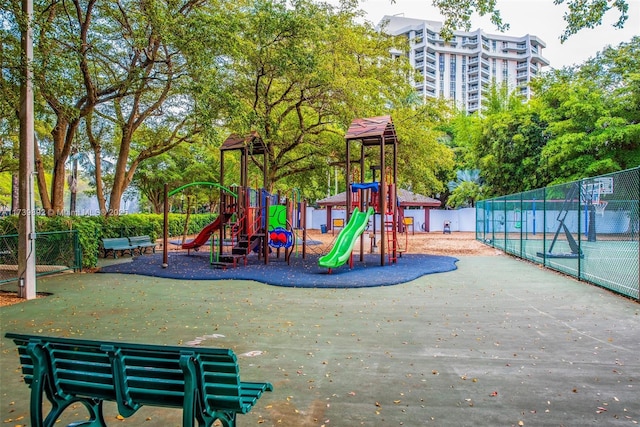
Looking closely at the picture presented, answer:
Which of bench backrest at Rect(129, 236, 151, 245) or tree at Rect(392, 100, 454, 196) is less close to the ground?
tree at Rect(392, 100, 454, 196)

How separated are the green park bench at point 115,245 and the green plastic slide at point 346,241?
26.8 ft

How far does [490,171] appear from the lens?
105ft

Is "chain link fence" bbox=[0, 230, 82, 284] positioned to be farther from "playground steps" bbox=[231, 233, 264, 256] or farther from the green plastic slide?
the green plastic slide

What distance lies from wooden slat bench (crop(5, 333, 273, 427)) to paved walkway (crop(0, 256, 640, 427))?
819 mm

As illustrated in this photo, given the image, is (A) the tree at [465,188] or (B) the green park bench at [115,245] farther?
(A) the tree at [465,188]

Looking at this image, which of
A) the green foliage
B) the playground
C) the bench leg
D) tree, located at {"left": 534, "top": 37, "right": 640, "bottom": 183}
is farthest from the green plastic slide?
tree, located at {"left": 534, "top": 37, "right": 640, "bottom": 183}

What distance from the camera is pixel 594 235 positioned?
14852 mm

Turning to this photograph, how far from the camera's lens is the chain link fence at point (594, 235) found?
927 centimetres

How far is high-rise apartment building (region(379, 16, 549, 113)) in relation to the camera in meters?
112

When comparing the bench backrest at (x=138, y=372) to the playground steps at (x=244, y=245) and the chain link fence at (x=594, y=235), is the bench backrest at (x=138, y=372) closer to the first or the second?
the chain link fence at (x=594, y=235)

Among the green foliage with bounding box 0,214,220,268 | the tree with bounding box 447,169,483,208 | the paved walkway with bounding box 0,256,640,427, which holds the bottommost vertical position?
the paved walkway with bounding box 0,256,640,427

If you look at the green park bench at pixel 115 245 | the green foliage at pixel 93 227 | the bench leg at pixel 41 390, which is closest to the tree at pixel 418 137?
the green foliage at pixel 93 227

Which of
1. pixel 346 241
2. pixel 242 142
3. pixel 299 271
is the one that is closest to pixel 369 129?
pixel 346 241

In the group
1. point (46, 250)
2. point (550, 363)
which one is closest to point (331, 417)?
point (550, 363)
